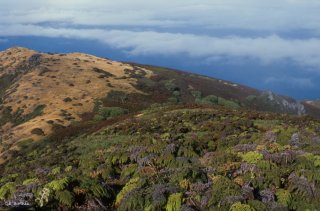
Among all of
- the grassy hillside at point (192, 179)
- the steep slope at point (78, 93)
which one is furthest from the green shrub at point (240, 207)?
the steep slope at point (78, 93)

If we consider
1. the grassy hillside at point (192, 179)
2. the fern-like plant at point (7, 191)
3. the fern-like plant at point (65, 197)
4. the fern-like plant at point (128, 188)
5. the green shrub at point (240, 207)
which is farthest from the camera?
the fern-like plant at point (7, 191)

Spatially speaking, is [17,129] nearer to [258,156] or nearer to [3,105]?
[3,105]

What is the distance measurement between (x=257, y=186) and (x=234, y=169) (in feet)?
7.32

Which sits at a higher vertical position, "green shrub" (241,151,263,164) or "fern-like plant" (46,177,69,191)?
"green shrub" (241,151,263,164)

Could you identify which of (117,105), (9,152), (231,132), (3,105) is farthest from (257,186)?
(3,105)

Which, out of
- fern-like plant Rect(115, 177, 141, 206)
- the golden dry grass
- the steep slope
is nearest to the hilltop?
fern-like plant Rect(115, 177, 141, 206)

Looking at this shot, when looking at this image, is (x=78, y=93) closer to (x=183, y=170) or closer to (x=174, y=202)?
(x=183, y=170)

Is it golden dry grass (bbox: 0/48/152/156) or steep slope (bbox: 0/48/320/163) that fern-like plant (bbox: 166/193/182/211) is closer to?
steep slope (bbox: 0/48/320/163)

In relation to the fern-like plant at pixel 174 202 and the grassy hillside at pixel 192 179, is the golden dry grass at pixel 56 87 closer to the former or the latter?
the grassy hillside at pixel 192 179

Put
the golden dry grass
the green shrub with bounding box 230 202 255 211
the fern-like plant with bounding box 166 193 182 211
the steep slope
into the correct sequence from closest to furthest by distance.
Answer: the green shrub with bounding box 230 202 255 211 → the fern-like plant with bounding box 166 193 182 211 → the golden dry grass → the steep slope

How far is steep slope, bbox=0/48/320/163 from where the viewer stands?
72438 millimetres

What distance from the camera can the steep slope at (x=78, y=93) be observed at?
238ft

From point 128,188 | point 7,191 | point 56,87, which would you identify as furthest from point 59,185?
point 56,87

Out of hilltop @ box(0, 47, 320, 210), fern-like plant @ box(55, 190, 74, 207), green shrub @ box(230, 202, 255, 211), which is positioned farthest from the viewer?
fern-like plant @ box(55, 190, 74, 207)
